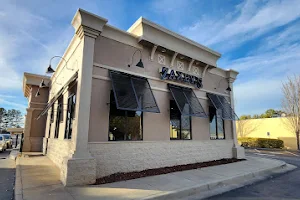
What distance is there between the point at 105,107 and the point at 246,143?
23.8 metres

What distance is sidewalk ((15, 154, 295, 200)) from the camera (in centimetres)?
502

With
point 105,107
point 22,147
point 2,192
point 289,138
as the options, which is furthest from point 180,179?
point 289,138

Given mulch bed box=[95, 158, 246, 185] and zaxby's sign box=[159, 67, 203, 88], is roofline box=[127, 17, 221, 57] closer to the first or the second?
zaxby's sign box=[159, 67, 203, 88]

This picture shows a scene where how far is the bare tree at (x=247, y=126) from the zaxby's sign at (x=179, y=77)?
22.5 metres

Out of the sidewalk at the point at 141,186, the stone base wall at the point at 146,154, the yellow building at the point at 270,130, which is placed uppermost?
the yellow building at the point at 270,130

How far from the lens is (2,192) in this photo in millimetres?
5605

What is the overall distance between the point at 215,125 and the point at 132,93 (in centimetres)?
676

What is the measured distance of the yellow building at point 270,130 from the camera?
78.8 feet

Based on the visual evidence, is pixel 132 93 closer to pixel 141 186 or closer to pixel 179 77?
pixel 179 77

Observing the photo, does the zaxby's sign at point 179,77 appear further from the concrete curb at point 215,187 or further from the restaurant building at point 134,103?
the concrete curb at point 215,187

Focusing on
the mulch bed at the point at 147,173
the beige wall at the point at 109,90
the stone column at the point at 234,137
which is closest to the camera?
the mulch bed at the point at 147,173

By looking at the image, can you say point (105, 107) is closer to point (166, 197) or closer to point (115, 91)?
point (115, 91)

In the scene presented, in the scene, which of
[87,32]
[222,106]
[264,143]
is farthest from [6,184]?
[264,143]

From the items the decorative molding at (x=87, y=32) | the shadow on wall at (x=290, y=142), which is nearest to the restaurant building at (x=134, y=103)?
the decorative molding at (x=87, y=32)
